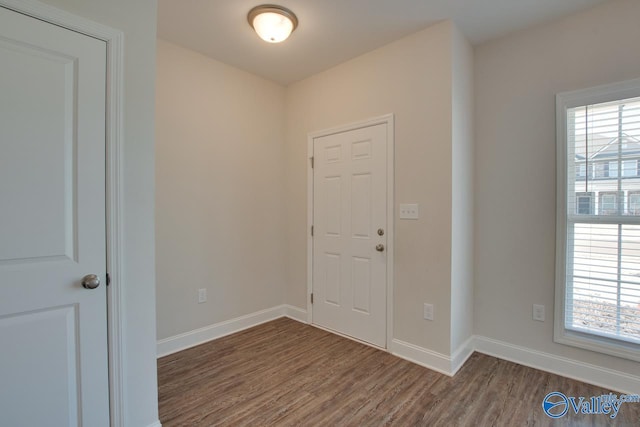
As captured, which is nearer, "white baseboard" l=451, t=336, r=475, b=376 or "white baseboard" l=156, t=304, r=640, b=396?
"white baseboard" l=156, t=304, r=640, b=396

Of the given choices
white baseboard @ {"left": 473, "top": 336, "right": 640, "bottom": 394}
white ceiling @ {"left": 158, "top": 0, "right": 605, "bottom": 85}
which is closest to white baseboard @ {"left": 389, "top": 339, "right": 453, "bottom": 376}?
white baseboard @ {"left": 473, "top": 336, "right": 640, "bottom": 394}

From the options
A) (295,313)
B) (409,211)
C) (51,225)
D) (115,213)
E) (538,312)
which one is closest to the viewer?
(51,225)

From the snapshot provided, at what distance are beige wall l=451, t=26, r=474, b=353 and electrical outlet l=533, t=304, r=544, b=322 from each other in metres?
0.47

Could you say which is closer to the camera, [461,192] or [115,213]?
[115,213]

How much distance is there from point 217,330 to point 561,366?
2917 millimetres

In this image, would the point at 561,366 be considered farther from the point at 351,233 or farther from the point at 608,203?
the point at 351,233

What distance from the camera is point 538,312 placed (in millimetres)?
2479

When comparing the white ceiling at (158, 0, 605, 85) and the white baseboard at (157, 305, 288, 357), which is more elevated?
the white ceiling at (158, 0, 605, 85)

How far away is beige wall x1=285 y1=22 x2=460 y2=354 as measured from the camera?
2.42 m

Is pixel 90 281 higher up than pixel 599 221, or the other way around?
pixel 599 221

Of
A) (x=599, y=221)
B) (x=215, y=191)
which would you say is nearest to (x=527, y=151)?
(x=599, y=221)

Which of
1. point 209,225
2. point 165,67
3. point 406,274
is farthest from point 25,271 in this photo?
point 406,274

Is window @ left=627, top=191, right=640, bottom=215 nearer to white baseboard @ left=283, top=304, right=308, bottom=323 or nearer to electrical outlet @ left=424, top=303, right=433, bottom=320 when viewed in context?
electrical outlet @ left=424, top=303, right=433, bottom=320

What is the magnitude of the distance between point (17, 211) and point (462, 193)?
2.77m
